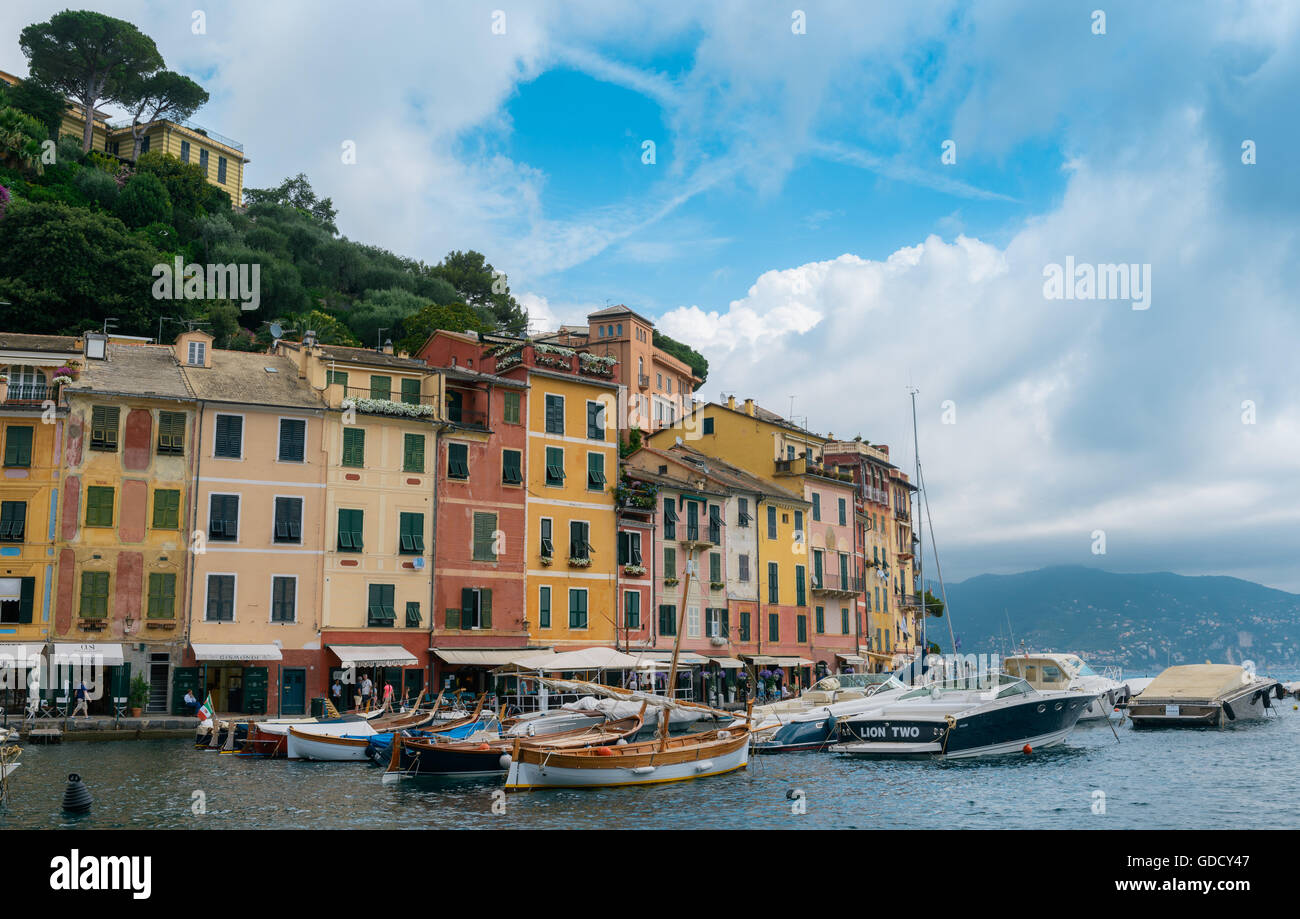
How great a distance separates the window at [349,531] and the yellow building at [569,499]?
7.92 metres

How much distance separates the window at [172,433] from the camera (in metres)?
42.2

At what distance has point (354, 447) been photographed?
45.9 meters

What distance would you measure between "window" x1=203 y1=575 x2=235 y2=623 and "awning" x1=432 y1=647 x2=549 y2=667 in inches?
331

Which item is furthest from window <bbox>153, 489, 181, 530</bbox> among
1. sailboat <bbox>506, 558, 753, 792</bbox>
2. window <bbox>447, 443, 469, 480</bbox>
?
sailboat <bbox>506, 558, 753, 792</bbox>

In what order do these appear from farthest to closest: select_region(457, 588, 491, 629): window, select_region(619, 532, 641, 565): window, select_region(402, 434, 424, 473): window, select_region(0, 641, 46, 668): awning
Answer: select_region(619, 532, 641, 565): window, select_region(457, 588, 491, 629): window, select_region(402, 434, 424, 473): window, select_region(0, 641, 46, 668): awning

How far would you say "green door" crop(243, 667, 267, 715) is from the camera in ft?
138

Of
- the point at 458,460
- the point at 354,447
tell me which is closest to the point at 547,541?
the point at 458,460

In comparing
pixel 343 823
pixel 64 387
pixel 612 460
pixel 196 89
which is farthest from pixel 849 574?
pixel 196 89

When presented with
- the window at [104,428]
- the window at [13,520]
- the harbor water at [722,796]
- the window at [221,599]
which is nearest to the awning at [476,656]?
the window at [221,599]

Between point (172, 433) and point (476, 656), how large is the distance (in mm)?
15030

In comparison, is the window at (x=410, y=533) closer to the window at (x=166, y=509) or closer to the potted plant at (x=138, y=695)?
the window at (x=166, y=509)

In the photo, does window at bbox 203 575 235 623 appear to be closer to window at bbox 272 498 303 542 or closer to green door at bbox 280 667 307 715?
window at bbox 272 498 303 542
